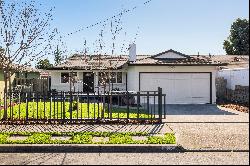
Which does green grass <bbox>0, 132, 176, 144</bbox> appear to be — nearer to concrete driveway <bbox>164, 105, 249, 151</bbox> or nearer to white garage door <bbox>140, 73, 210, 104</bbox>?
concrete driveway <bbox>164, 105, 249, 151</bbox>

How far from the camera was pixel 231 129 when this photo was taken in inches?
419

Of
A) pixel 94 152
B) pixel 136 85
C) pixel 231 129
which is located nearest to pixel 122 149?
pixel 94 152

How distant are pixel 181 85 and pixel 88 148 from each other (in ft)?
45.6

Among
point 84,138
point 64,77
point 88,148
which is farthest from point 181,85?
point 88,148

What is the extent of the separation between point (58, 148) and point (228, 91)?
1738 centimetres

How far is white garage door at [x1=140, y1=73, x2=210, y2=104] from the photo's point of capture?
68.7 feet

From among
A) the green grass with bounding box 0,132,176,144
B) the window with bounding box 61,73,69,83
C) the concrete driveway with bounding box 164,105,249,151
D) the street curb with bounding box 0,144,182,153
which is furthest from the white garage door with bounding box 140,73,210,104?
the street curb with bounding box 0,144,182,153

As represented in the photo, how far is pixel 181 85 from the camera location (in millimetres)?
21016

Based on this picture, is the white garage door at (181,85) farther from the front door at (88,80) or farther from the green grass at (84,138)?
the green grass at (84,138)

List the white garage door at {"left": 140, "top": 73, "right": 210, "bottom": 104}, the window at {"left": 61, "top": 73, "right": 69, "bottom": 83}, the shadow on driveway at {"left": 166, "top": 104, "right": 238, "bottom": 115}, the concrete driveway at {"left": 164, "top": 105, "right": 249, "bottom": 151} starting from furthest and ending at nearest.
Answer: the window at {"left": 61, "top": 73, "right": 69, "bottom": 83} < the white garage door at {"left": 140, "top": 73, "right": 210, "bottom": 104} < the shadow on driveway at {"left": 166, "top": 104, "right": 238, "bottom": 115} < the concrete driveway at {"left": 164, "top": 105, "right": 249, "bottom": 151}

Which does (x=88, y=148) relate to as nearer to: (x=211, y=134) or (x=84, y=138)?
(x=84, y=138)

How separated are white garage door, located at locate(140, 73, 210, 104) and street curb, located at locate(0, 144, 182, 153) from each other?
1298 cm

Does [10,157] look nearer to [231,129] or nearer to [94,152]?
[94,152]

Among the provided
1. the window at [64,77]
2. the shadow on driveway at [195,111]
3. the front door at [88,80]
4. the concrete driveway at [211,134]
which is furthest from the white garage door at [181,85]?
the window at [64,77]
